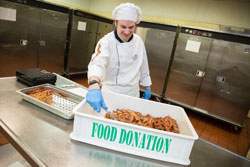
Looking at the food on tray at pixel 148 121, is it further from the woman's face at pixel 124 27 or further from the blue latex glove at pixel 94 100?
the woman's face at pixel 124 27

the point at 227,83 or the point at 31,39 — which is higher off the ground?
the point at 31,39

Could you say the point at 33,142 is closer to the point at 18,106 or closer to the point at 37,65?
the point at 18,106

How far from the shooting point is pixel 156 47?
4.39 metres

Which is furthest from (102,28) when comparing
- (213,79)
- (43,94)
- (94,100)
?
(94,100)

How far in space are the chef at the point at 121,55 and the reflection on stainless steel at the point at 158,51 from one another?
254 centimetres

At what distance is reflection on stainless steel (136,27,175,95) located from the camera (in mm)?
4219

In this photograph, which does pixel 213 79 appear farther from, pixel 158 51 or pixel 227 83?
pixel 158 51

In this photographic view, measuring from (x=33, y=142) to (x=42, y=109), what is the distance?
361 millimetres

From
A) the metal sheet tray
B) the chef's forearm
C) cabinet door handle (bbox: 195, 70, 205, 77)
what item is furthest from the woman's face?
cabinet door handle (bbox: 195, 70, 205, 77)

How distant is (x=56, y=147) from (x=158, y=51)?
12.6 feet

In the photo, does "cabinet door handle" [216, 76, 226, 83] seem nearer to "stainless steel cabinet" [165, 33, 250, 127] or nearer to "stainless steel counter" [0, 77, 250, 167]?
"stainless steel cabinet" [165, 33, 250, 127]

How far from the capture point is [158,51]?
14.4 feet

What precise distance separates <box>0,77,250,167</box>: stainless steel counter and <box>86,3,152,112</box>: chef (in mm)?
474

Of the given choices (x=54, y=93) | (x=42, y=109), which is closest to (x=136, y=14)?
(x=54, y=93)
